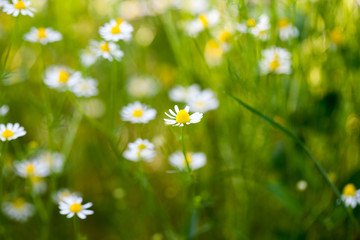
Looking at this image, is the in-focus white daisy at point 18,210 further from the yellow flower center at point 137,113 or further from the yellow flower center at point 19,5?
the yellow flower center at point 19,5

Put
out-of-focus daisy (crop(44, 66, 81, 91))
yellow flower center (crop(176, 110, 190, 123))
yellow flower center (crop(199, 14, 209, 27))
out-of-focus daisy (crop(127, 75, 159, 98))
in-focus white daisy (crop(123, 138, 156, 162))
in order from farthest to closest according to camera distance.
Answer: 1. out-of-focus daisy (crop(127, 75, 159, 98))
2. yellow flower center (crop(199, 14, 209, 27))
3. out-of-focus daisy (crop(44, 66, 81, 91))
4. in-focus white daisy (crop(123, 138, 156, 162))
5. yellow flower center (crop(176, 110, 190, 123))

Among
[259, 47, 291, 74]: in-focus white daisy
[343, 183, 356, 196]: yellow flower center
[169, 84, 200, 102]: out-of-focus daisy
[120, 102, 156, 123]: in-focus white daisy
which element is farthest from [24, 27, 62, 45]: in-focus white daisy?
[343, 183, 356, 196]: yellow flower center

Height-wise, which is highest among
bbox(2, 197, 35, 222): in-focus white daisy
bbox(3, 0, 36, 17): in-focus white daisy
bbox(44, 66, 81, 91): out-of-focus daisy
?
bbox(3, 0, 36, 17): in-focus white daisy

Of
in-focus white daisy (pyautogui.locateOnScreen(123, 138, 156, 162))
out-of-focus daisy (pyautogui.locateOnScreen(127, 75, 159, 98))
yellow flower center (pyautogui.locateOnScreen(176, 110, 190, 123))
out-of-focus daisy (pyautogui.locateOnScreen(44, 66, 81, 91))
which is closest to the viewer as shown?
yellow flower center (pyautogui.locateOnScreen(176, 110, 190, 123))

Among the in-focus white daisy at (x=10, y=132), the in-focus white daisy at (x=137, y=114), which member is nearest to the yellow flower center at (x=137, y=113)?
the in-focus white daisy at (x=137, y=114)

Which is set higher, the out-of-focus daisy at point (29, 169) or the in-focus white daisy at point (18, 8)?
the in-focus white daisy at point (18, 8)

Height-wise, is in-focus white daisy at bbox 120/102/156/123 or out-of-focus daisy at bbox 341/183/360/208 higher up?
in-focus white daisy at bbox 120/102/156/123

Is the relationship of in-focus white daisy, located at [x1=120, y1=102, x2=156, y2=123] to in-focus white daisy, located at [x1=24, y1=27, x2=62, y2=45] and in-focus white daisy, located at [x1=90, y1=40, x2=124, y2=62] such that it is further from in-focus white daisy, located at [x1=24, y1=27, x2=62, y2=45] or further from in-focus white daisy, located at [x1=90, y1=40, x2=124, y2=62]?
in-focus white daisy, located at [x1=24, y1=27, x2=62, y2=45]
